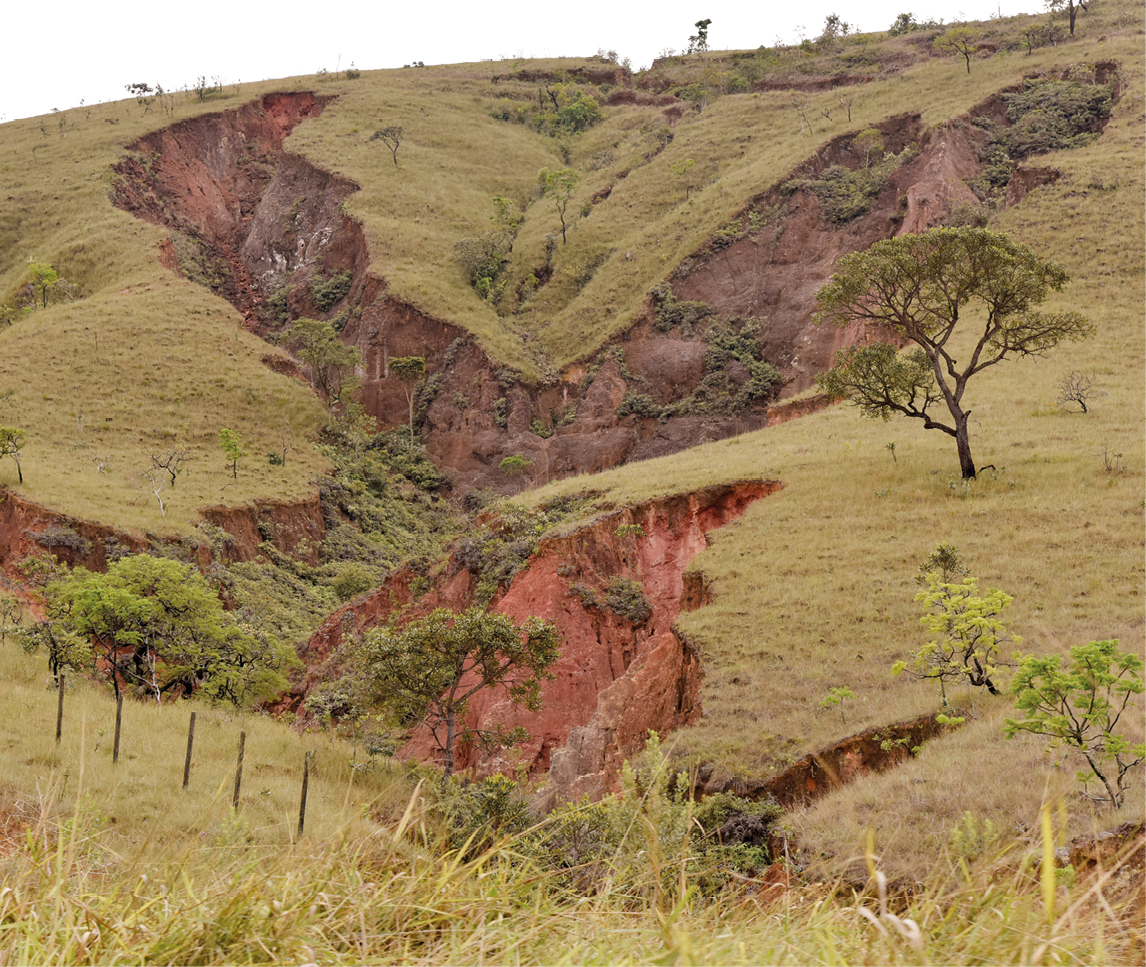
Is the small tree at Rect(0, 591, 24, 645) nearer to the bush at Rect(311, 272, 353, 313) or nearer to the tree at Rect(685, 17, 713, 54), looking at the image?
the bush at Rect(311, 272, 353, 313)

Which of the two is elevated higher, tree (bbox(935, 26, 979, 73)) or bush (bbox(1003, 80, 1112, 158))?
tree (bbox(935, 26, 979, 73))

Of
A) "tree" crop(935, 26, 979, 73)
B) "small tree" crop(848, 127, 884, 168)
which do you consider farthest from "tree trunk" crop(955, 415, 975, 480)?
"tree" crop(935, 26, 979, 73)

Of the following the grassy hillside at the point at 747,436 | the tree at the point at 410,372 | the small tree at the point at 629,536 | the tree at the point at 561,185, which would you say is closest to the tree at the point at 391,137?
the grassy hillside at the point at 747,436

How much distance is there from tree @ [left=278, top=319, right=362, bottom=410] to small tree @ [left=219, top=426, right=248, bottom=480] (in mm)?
10093

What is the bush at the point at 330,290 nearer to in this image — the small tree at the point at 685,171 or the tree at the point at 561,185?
the tree at the point at 561,185

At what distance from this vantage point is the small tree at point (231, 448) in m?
40.5

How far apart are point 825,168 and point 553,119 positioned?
4802 centimetres

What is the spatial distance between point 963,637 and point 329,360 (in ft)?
147

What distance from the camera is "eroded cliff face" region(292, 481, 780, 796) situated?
56.2 ft

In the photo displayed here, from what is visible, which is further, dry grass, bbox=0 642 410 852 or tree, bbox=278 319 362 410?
tree, bbox=278 319 362 410

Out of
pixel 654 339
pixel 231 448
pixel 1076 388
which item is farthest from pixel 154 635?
pixel 654 339

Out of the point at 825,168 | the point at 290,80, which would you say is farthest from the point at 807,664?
the point at 290,80

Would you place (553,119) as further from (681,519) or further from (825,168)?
(681,519)

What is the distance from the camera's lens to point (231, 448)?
40.5 meters
